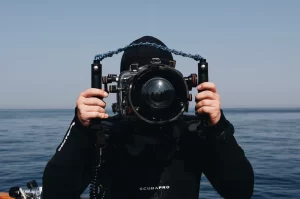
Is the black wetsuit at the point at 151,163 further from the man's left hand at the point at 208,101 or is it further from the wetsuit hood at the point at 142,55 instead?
the wetsuit hood at the point at 142,55

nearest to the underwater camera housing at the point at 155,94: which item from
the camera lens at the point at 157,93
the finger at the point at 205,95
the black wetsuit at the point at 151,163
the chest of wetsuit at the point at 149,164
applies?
the camera lens at the point at 157,93

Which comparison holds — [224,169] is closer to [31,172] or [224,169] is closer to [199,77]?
[199,77]

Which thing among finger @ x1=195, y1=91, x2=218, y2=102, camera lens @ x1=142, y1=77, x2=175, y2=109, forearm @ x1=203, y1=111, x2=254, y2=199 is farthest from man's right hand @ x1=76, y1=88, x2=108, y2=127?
forearm @ x1=203, y1=111, x2=254, y2=199

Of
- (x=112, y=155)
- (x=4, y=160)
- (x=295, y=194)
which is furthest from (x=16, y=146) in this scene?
(x=112, y=155)

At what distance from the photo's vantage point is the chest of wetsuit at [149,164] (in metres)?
2.76

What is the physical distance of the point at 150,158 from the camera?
2850 mm

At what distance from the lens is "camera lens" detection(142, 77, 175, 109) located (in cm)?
225

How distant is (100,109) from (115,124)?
44 cm

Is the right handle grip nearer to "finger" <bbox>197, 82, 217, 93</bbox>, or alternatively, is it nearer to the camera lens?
"finger" <bbox>197, 82, 217, 93</bbox>

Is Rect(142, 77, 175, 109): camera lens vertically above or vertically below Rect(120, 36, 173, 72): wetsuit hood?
below

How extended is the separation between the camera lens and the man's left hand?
29 cm

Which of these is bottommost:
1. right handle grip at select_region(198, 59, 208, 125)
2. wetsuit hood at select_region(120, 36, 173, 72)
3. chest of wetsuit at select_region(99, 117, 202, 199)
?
chest of wetsuit at select_region(99, 117, 202, 199)

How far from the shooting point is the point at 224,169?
271 cm

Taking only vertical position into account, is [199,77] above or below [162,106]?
above
